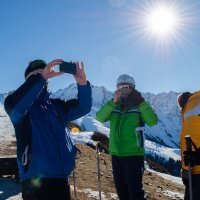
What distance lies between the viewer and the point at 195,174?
599 cm

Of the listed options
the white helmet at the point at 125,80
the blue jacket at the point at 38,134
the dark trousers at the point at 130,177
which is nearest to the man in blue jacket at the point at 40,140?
the blue jacket at the point at 38,134

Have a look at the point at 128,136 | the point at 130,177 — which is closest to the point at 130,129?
the point at 128,136

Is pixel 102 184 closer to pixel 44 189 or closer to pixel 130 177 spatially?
pixel 130 177

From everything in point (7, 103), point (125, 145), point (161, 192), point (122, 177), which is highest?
point (7, 103)

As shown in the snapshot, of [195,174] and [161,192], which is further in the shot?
[161,192]

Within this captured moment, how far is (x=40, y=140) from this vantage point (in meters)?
4.41

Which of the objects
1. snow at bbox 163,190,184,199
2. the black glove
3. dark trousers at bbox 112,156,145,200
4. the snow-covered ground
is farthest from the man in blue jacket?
snow at bbox 163,190,184,199

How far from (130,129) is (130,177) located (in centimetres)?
91

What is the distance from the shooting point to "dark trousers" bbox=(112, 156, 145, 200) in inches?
291

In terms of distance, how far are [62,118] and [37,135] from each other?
48 cm

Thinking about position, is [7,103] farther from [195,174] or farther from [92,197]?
[92,197]

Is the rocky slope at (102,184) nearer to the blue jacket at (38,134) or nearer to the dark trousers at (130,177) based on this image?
the dark trousers at (130,177)

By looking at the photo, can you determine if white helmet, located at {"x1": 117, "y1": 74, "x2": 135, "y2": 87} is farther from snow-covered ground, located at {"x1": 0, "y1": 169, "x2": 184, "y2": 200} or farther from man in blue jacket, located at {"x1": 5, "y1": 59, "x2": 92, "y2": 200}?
man in blue jacket, located at {"x1": 5, "y1": 59, "x2": 92, "y2": 200}

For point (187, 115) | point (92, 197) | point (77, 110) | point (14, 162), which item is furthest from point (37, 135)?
point (14, 162)
